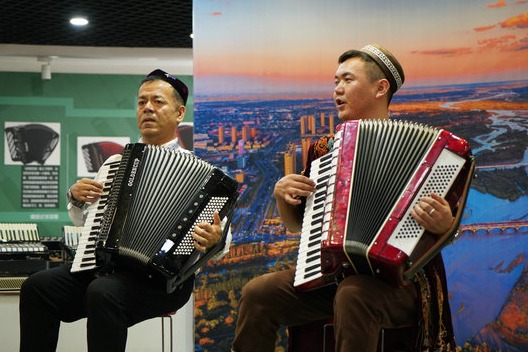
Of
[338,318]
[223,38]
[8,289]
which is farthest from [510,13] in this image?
[8,289]

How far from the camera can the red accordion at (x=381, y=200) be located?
2494 millimetres

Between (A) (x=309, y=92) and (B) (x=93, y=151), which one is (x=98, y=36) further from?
(A) (x=309, y=92)

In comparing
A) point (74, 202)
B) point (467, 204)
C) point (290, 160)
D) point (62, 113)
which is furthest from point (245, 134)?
point (62, 113)

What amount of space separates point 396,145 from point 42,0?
497cm

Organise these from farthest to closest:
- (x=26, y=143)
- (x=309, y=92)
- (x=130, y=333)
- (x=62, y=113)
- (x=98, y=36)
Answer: (x=62, y=113) < (x=26, y=143) < (x=98, y=36) < (x=130, y=333) < (x=309, y=92)

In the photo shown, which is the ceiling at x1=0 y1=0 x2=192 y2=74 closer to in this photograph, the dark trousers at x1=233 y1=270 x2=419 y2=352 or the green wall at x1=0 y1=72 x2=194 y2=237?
the green wall at x1=0 y1=72 x2=194 y2=237

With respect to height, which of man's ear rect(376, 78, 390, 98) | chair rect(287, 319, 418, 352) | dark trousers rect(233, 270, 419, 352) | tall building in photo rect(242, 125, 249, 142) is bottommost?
chair rect(287, 319, 418, 352)

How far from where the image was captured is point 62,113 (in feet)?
28.0

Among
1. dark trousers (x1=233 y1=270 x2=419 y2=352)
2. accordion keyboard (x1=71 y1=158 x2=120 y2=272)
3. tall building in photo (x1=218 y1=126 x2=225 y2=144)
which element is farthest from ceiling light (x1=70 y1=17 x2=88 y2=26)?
dark trousers (x1=233 y1=270 x2=419 y2=352)

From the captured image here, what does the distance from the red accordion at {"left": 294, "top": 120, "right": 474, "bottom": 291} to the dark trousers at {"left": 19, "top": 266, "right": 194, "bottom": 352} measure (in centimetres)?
77

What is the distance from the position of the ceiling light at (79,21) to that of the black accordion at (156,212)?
4560 millimetres

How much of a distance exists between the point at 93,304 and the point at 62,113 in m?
5.94

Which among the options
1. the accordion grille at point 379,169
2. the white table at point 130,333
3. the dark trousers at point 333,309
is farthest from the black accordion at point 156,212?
the white table at point 130,333

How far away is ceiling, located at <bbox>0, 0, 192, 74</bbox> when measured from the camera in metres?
6.90
